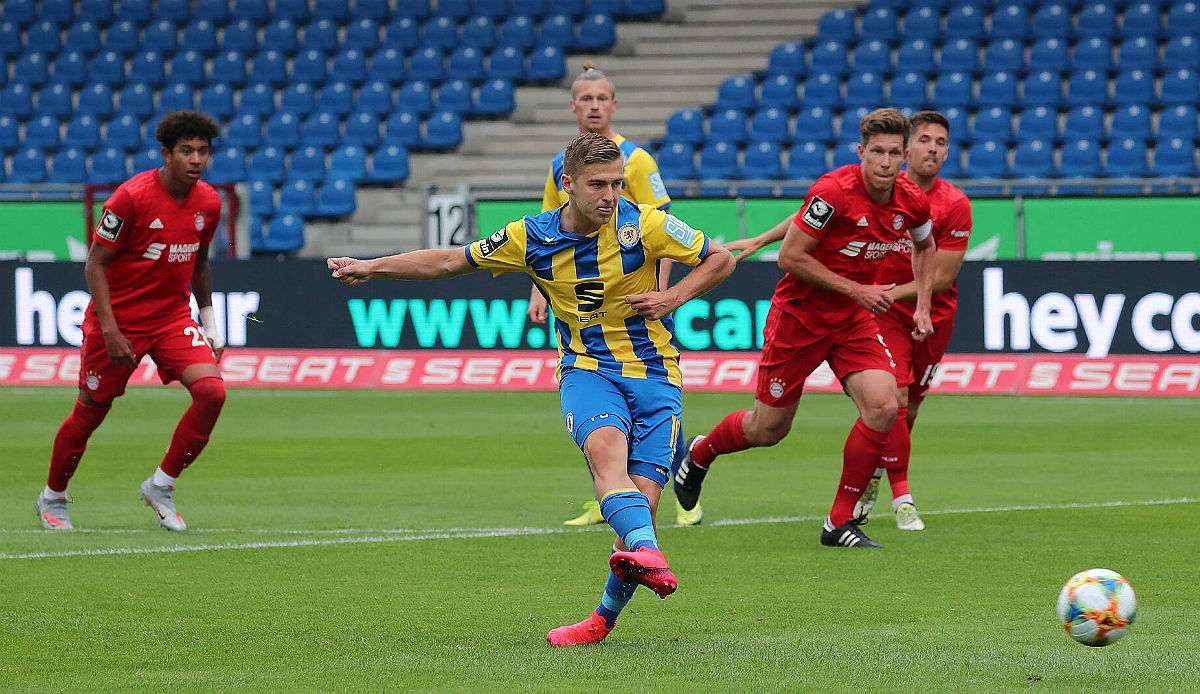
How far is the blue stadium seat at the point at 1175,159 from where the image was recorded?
22.9 m

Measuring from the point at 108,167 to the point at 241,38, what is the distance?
332 centimetres

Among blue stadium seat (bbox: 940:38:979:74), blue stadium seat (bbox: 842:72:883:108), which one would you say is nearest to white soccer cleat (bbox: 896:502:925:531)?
blue stadium seat (bbox: 842:72:883:108)

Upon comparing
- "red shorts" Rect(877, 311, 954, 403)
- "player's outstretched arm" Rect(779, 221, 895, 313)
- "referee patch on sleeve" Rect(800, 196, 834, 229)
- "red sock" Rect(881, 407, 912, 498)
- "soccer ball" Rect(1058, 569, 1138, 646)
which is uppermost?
"referee patch on sleeve" Rect(800, 196, 834, 229)

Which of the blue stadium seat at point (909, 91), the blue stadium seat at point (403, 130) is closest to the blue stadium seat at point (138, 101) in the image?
the blue stadium seat at point (403, 130)

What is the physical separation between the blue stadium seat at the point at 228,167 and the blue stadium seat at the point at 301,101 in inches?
48.0

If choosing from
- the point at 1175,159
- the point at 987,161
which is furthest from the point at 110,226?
the point at 1175,159

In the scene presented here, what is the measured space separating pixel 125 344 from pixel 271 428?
6283 millimetres

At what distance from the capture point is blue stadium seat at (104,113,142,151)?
1126 inches

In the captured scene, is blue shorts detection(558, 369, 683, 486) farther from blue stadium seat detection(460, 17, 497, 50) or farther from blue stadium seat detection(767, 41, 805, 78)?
blue stadium seat detection(460, 17, 497, 50)

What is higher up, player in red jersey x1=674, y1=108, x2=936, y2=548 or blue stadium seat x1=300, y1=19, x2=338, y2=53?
blue stadium seat x1=300, y1=19, x2=338, y2=53

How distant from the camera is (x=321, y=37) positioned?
29.7 metres

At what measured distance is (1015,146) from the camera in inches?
962

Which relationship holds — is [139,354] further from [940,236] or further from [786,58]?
[786,58]

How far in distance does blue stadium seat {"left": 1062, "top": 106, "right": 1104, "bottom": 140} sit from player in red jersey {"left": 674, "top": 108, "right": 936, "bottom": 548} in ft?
51.1
